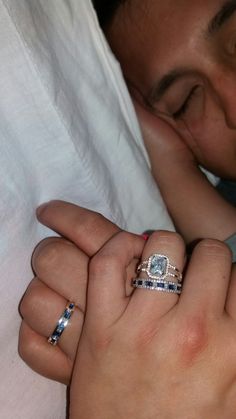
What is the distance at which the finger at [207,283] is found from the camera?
0.47m

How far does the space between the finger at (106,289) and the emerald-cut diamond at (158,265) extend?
1.3 inches

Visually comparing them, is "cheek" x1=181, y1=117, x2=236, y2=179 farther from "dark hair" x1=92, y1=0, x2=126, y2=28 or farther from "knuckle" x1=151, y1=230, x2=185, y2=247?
"knuckle" x1=151, y1=230, x2=185, y2=247

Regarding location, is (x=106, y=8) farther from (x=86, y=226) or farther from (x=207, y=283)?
(x=207, y=283)

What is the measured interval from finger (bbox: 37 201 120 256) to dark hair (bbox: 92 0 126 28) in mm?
508

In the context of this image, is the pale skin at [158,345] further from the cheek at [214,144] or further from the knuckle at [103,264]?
the cheek at [214,144]

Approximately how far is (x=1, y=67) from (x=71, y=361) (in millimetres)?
372

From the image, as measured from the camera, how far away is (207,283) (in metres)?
0.47

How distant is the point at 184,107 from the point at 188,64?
111mm

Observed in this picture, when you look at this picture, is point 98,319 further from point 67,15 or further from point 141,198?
point 67,15

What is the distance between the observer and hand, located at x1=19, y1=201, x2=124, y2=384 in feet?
1.70

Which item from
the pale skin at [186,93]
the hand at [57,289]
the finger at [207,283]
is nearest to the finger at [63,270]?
the hand at [57,289]

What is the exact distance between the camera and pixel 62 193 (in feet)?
1.90

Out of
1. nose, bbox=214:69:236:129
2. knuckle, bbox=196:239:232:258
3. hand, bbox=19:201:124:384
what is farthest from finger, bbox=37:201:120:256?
nose, bbox=214:69:236:129

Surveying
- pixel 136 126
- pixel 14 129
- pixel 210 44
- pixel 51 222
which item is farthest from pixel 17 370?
pixel 210 44
